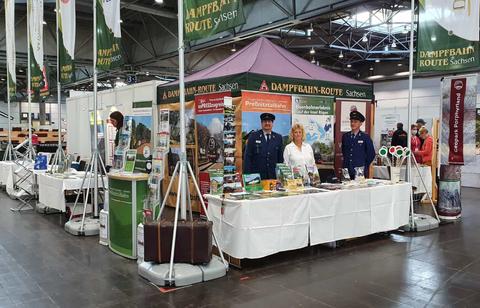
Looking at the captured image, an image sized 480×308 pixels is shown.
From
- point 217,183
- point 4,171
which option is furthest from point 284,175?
point 4,171

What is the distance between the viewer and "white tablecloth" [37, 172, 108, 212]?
5.84m

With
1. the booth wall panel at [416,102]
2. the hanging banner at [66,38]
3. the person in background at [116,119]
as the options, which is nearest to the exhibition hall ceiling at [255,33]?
the booth wall panel at [416,102]

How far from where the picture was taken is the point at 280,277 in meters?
3.83

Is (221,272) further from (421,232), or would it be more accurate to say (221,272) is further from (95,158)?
(421,232)

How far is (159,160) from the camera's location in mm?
4168

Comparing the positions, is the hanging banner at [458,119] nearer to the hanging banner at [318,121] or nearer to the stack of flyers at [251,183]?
the hanging banner at [318,121]

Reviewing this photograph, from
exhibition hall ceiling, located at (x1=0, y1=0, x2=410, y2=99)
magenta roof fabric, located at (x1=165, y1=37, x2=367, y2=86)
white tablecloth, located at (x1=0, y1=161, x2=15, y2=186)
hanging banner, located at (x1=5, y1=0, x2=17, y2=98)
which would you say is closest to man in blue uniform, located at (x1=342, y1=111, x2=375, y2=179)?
magenta roof fabric, located at (x1=165, y1=37, x2=367, y2=86)

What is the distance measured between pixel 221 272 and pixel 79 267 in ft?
4.63

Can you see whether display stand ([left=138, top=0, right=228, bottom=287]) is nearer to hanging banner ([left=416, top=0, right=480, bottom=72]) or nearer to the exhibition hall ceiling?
hanging banner ([left=416, top=0, right=480, bottom=72])

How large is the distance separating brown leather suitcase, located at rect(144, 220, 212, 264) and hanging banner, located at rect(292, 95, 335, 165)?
3.00 metres

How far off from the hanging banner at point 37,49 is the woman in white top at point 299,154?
203 inches

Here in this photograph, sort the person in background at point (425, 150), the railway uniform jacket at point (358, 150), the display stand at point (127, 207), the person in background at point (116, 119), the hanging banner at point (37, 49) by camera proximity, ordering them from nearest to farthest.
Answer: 1. the display stand at point (127, 207)
2. the person in background at point (116, 119)
3. the railway uniform jacket at point (358, 150)
4. the hanging banner at point (37, 49)
5. the person in background at point (425, 150)

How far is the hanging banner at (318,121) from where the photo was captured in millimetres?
6312

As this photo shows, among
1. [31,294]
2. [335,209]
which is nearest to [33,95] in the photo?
[31,294]
